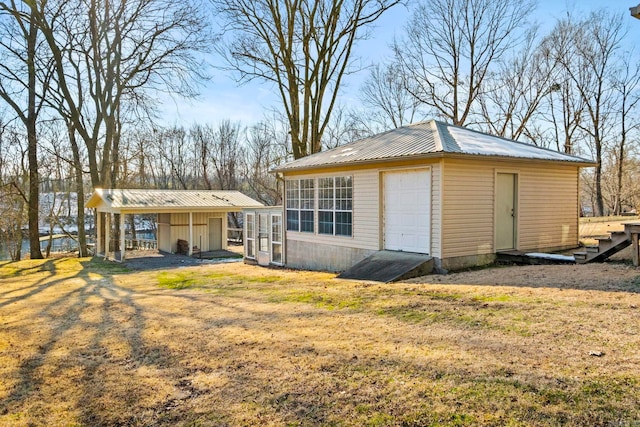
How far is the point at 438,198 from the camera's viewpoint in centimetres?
984

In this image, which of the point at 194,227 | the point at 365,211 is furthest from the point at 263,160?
the point at 365,211

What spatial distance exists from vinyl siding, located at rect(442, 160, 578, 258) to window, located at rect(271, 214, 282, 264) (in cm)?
716

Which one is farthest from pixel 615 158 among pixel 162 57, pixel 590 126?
pixel 162 57

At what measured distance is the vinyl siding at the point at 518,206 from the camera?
9.95m

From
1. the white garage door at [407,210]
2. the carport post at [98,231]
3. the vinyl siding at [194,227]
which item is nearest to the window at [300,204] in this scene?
the white garage door at [407,210]

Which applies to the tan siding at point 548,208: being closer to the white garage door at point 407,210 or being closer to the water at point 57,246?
the white garage door at point 407,210

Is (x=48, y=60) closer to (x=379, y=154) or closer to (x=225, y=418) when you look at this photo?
(x=379, y=154)

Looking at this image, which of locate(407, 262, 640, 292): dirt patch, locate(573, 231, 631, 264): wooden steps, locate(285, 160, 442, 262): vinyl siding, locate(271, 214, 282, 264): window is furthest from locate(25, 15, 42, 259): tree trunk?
locate(573, 231, 631, 264): wooden steps

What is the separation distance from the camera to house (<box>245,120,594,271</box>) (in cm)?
998

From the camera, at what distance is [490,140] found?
11.9 meters

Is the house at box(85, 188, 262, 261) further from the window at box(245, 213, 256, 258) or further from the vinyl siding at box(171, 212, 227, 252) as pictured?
the window at box(245, 213, 256, 258)

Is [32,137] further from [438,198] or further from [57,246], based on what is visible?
[57,246]

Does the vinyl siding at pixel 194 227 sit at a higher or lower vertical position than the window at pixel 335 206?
lower

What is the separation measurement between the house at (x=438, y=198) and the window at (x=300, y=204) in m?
0.06
